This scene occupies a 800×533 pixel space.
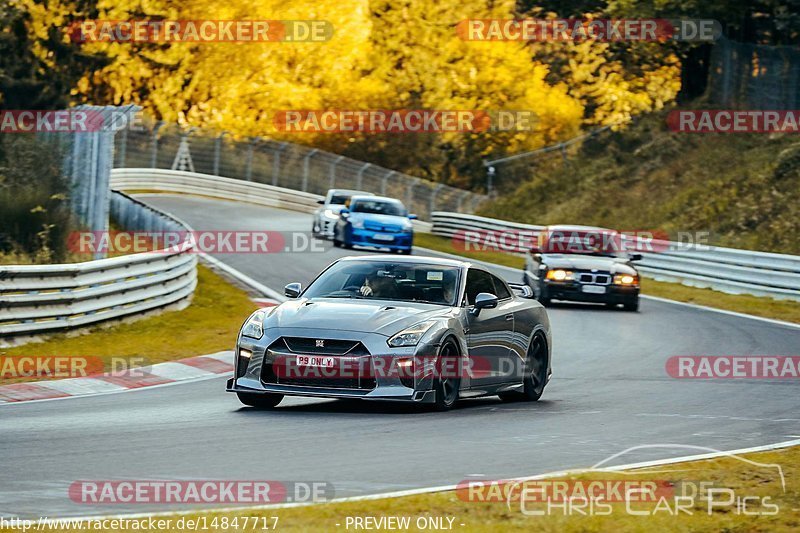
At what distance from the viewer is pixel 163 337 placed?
19094mm

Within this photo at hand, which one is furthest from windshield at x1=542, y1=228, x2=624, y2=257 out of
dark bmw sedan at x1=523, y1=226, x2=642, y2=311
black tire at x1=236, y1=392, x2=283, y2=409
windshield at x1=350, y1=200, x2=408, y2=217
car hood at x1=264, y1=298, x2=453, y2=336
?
black tire at x1=236, y1=392, x2=283, y2=409

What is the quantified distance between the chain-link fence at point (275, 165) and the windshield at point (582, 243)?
3101cm

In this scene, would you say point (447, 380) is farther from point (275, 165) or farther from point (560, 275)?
point (275, 165)

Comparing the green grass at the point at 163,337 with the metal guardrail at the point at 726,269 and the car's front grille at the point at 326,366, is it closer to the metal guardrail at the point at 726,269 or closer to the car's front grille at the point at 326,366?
the car's front grille at the point at 326,366

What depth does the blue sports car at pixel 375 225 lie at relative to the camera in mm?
36875

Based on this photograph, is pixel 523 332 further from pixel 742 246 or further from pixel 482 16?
pixel 482 16

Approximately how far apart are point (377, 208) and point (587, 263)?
13.5 metres

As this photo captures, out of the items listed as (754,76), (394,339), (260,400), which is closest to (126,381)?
(260,400)

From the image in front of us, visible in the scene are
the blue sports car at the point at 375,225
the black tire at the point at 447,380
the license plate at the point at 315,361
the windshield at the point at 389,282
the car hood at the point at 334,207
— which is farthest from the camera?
the car hood at the point at 334,207

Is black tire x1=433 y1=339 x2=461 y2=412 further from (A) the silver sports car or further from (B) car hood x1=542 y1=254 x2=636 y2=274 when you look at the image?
(B) car hood x1=542 y1=254 x2=636 y2=274

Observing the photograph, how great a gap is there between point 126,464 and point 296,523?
211cm

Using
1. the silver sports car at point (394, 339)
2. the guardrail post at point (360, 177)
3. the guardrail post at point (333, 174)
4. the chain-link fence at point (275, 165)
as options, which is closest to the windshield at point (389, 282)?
the silver sports car at point (394, 339)

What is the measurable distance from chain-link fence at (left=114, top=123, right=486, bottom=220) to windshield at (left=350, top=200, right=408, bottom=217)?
19.2 metres

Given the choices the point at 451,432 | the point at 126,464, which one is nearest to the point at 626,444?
the point at 451,432
